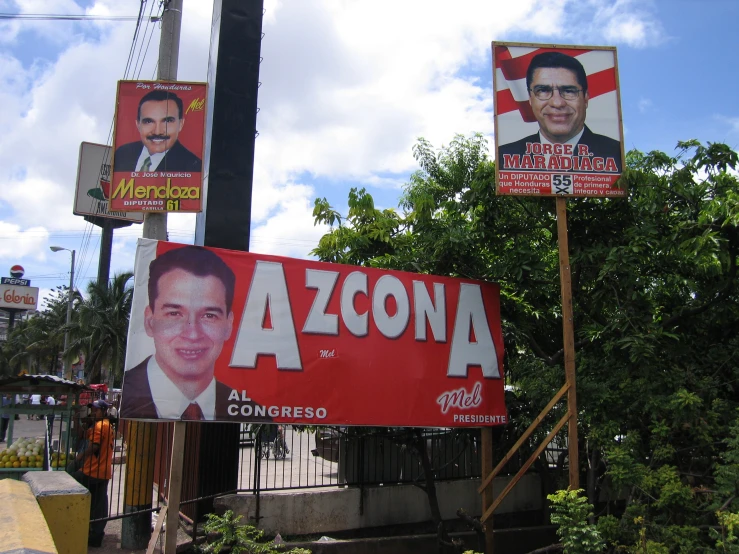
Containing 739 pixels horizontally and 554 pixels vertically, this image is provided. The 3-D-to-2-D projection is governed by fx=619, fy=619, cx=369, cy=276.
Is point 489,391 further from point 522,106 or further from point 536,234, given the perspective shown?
point 522,106

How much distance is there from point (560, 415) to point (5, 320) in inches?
3991

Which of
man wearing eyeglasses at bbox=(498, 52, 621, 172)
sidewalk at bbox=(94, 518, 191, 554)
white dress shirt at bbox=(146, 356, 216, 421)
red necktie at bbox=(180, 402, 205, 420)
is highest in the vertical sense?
man wearing eyeglasses at bbox=(498, 52, 621, 172)

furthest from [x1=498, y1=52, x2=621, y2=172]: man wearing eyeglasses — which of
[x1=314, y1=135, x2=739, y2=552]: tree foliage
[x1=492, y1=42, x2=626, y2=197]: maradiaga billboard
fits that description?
[x1=314, y1=135, x2=739, y2=552]: tree foliage

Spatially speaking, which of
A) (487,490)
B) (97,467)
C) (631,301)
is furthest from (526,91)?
(97,467)

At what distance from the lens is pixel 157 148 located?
7.32 meters

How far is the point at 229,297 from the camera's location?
629cm

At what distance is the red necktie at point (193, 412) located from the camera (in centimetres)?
590

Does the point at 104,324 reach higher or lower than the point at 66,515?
higher

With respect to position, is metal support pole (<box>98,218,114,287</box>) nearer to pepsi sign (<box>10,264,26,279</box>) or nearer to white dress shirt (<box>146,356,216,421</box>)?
white dress shirt (<box>146,356,216,421</box>)

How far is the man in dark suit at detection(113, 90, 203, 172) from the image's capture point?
7242 millimetres

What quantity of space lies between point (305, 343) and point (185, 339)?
123 centimetres

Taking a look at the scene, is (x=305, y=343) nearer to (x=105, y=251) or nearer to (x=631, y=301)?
(x=631, y=301)

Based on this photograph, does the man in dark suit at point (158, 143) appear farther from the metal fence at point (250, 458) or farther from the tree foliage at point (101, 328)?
the tree foliage at point (101, 328)

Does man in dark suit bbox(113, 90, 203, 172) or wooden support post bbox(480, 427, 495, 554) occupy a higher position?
man in dark suit bbox(113, 90, 203, 172)
